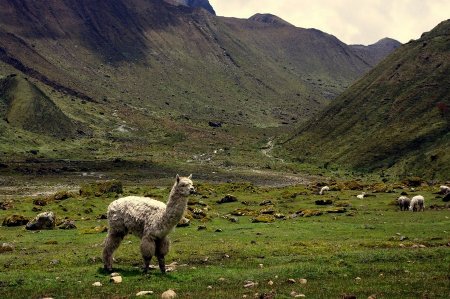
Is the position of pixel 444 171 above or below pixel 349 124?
below

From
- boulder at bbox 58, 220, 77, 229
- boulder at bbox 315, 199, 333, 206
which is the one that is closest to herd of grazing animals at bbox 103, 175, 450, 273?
boulder at bbox 58, 220, 77, 229

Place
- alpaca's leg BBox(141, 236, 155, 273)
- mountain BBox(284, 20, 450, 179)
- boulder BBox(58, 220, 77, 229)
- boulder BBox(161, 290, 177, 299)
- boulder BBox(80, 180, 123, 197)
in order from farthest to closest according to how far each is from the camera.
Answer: mountain BBox(284, 20, 450, 179) < boulder BBox(80, 180, 123, 197) < boulder BBox(58, 220, 77, 229) < alpaca's leg BBox(141, 236, 155, 273) < boulder BBox(161, 290, 177, 299)

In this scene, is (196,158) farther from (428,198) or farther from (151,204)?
(151,204)

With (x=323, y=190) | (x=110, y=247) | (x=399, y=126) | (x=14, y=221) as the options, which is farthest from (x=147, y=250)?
(x=399, y=126)

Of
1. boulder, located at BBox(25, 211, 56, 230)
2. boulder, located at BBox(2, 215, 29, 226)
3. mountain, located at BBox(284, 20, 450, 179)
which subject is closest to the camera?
boulder, located at BBox(25, 211, 56, 230)

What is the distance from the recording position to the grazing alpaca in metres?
23.4

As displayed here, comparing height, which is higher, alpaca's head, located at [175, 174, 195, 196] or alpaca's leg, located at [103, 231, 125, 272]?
alpaca's head, located at [175, 174, 195, 196]

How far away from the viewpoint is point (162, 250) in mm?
23594

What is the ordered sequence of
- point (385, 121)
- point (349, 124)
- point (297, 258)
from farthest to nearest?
point (349, 124), point (385, 121), point (297, 258)

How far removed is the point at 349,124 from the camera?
18400cm

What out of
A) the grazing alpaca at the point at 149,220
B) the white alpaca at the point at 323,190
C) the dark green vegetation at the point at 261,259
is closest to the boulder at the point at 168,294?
the dark green vegetation at the point at 261,259

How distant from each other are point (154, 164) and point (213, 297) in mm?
137958

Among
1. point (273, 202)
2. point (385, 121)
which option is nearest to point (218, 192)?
point (273, 202)

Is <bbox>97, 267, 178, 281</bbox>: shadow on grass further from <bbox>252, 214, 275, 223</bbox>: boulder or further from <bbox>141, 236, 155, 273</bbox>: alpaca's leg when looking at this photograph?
<bbox>252, 214, 275, 223</bbox>: boulder
